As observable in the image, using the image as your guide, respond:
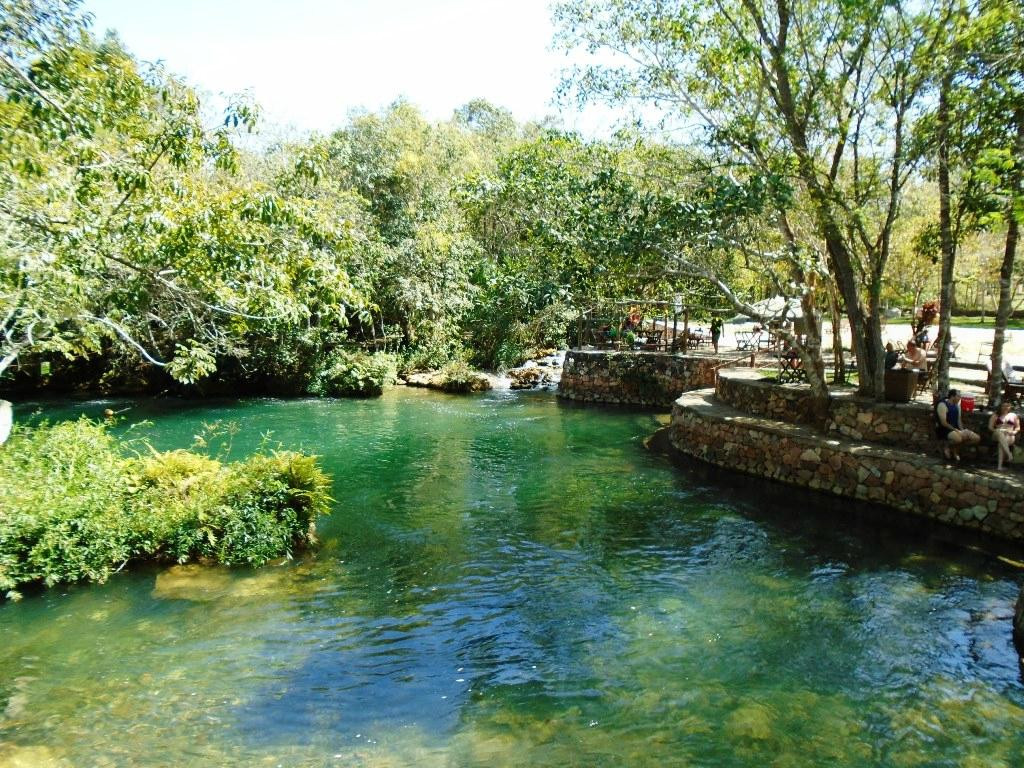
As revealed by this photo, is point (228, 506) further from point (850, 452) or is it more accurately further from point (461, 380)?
point (461, 380)

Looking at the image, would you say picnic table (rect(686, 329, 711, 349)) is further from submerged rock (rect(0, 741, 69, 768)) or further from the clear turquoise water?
submerged rock (rect(0, 741, 69, 768))

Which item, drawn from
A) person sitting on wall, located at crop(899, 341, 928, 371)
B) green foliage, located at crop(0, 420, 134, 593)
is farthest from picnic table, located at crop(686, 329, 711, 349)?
green foliage, located at crop(0, 420, 134, 593)

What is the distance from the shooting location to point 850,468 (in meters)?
14.8

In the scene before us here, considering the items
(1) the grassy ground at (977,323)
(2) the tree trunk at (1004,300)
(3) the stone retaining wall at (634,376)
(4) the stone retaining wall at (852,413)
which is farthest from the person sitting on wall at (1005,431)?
(1) the grassy ground at (977,323)

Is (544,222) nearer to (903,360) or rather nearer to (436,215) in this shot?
(903,360)

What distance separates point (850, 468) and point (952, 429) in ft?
6.67

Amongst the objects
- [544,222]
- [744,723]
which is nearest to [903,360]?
[544,222]

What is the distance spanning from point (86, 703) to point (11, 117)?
6.01 m

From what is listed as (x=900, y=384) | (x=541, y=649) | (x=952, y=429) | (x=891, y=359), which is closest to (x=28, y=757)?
(x=541, y=649)

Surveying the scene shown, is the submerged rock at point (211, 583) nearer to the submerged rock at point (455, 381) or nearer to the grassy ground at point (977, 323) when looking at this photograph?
the submerged rock at point (455, 381)

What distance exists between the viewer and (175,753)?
20.7ft

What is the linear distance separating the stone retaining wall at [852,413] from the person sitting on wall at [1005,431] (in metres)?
0.51

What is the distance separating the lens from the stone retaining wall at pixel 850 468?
12.4 metres

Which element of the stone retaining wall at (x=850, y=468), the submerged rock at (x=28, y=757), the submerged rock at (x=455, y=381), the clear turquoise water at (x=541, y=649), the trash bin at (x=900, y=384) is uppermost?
the trash bin at (x=900, y=384)
